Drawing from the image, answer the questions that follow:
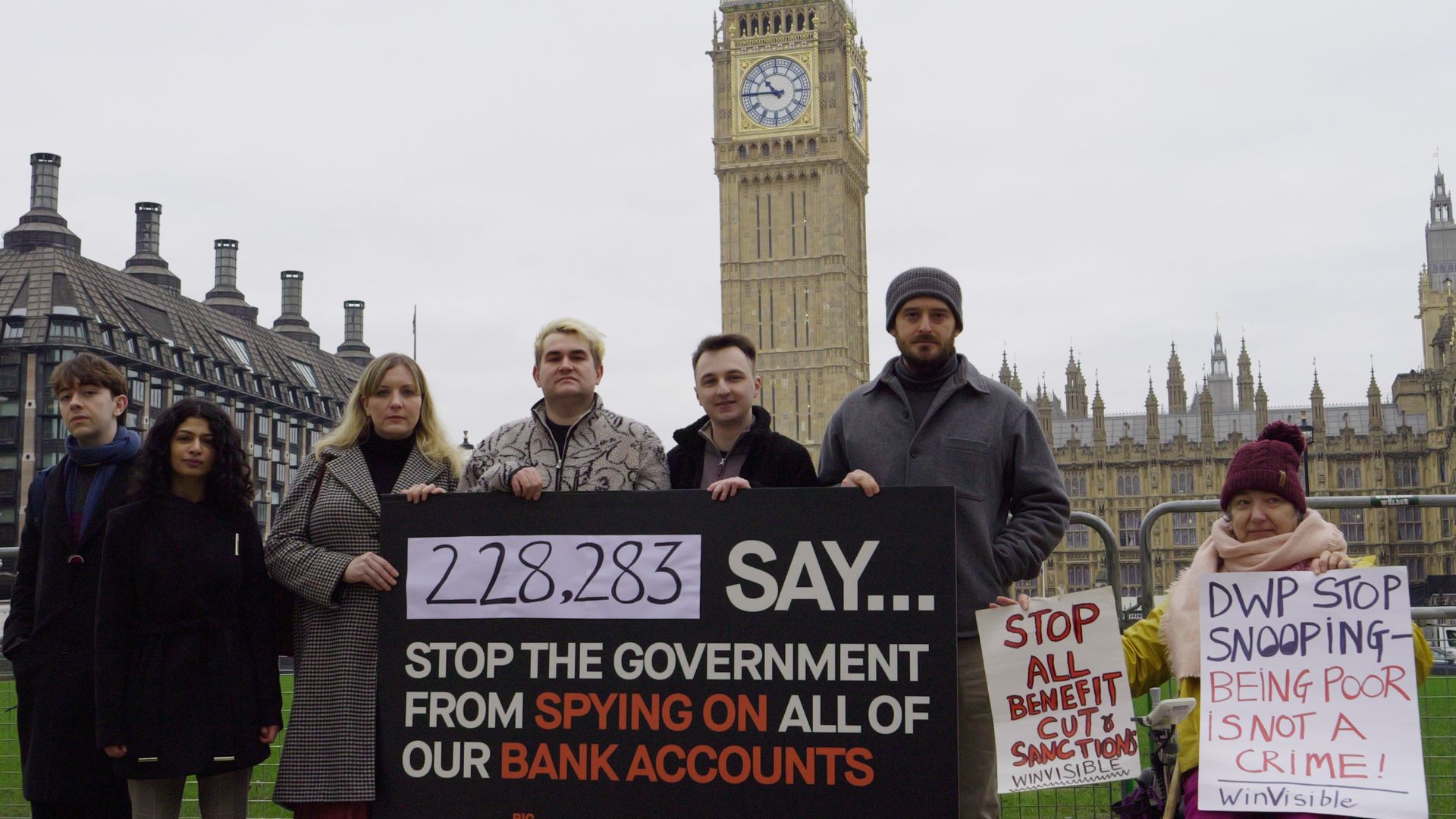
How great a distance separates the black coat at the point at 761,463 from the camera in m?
4.05

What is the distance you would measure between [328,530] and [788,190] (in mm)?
57849

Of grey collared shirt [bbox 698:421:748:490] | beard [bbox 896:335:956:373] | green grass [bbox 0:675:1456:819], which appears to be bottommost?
green grass [bbox 0:675:1456:819]

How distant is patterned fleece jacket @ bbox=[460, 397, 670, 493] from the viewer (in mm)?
4020

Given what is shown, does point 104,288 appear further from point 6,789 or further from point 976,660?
point 976,660

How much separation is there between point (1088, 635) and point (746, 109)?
5815cm

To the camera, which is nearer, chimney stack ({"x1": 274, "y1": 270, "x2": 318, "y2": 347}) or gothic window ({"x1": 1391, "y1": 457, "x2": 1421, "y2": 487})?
gothic window ({"x1": 1391, "y1": 457, "x2": 1421, "y2": 487})

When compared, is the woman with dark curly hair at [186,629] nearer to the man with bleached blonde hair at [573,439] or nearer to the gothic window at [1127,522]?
the man with bleached blonde hair at [573,439]

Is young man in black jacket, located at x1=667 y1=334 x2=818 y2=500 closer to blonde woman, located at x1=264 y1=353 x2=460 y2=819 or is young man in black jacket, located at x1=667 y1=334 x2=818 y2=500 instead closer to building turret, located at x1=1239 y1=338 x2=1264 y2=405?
blonde woman, located at x1=264 y1=353 x2=460 y2=819

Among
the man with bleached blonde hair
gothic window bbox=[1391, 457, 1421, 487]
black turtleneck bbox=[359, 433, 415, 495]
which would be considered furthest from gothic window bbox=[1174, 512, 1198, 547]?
black turtleneck bbox=[359, 433, 415, 495]

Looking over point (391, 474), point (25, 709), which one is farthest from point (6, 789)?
point (391, 474)

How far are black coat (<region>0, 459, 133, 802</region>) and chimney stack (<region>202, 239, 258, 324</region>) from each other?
5922cm

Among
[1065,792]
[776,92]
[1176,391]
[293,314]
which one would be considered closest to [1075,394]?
[1176,391]

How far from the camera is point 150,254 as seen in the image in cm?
5581

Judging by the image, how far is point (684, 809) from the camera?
12.2 ft
